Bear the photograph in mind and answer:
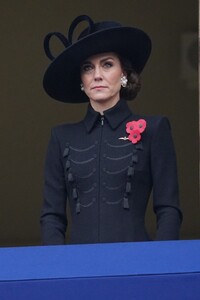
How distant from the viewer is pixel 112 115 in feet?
7.12

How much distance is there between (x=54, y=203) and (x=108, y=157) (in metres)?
0.16

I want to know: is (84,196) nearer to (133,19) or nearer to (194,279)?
(194,279)

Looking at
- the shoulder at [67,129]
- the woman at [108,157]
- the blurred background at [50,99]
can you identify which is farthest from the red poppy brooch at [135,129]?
the blurred background at [50,99]

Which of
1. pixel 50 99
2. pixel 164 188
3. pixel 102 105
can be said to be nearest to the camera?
pixel 164 188

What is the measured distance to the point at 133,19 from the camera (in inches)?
230

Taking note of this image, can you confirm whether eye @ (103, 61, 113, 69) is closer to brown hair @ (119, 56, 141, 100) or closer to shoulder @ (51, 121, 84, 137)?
brown hair @ (119, 56, 141, 100)

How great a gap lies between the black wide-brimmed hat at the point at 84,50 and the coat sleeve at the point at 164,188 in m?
0.20

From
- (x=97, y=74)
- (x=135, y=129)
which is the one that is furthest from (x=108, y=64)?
(x=135, y=129)

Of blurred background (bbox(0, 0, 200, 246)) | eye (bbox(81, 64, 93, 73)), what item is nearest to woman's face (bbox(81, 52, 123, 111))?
eye (bbox(81, 64, 93, 73))

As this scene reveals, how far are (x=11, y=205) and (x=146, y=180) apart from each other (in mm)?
4205

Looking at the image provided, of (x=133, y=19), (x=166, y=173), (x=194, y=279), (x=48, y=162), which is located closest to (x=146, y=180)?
(x=166, y=173)

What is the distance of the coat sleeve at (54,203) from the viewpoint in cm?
208

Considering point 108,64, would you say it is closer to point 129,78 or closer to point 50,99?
point 129,78

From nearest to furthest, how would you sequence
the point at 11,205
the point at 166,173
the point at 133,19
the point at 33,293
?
the point at 33,293
the point at 166,173
the point at 133,19
the point at 11,205
